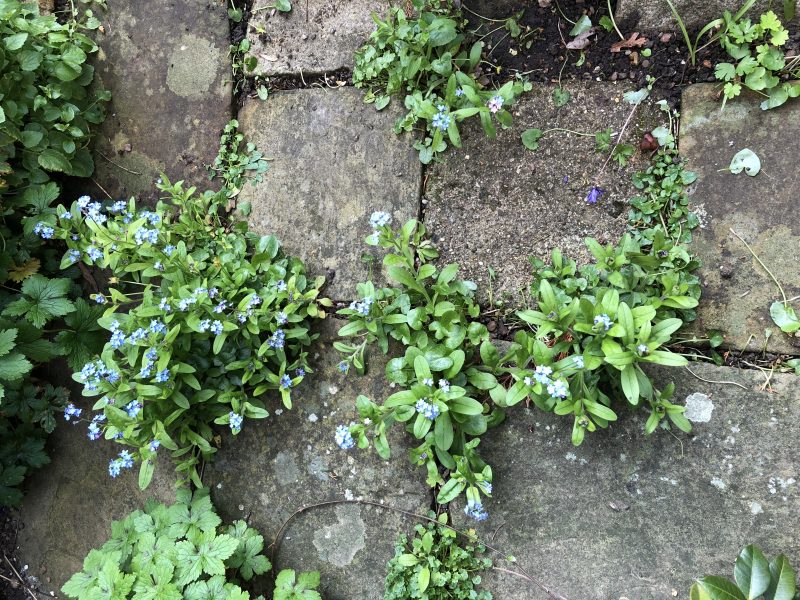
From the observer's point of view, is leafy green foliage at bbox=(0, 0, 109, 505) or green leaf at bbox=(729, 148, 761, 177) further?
leafy green foliage at bbox=(0, 0, 109, 505)

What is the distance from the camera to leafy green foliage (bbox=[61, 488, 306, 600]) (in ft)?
7.84

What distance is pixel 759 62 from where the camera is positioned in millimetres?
2344

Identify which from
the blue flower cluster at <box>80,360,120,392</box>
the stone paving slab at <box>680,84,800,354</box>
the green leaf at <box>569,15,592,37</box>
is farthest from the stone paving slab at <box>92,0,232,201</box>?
the stone paving slab at <box>680,84,800,354</box>

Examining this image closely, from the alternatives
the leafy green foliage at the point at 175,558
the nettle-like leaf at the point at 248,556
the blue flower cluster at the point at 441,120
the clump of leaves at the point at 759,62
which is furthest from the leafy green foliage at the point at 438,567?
the clump of leaves at the point at 759,62

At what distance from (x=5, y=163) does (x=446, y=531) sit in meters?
2.37

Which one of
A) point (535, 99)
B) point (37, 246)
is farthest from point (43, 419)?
point (535, 99)

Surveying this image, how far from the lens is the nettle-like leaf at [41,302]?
2533 millimetres

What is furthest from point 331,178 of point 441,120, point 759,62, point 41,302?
point 759,62

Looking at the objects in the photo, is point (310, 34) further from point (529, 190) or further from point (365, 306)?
point (365, 306)

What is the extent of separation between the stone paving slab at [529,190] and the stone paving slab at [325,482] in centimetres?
63

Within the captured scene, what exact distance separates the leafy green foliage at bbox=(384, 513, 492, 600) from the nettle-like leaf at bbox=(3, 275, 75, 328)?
1.73 metres

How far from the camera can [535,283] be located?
2.44 meters

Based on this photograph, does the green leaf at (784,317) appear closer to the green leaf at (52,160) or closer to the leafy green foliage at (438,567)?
the leafy green foliage at (438,567)

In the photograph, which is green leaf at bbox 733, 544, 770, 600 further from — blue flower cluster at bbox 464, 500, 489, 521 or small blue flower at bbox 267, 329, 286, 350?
small blue flower at bbox 267, 329, 286, 350
